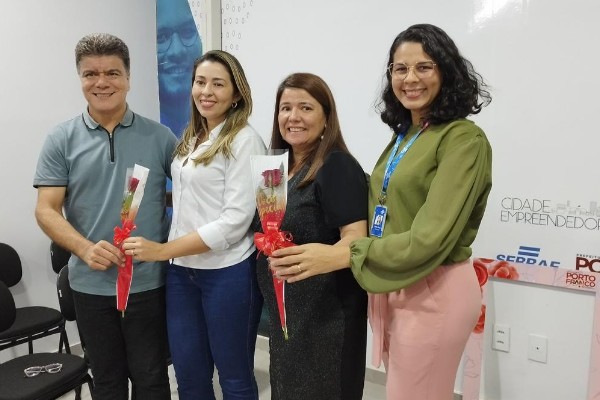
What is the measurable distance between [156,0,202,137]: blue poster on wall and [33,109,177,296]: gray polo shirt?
1.81 metres

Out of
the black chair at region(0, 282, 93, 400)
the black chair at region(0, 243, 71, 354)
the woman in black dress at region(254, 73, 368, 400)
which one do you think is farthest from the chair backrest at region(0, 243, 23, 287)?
the woman in black dress at region(254, 73, 368, 400)

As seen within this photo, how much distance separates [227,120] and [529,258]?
1571 mm

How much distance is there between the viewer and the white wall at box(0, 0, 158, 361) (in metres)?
2.94

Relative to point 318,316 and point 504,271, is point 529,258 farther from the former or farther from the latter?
point 318,316

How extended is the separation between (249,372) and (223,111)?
0.97 m

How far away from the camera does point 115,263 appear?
1.66 meters

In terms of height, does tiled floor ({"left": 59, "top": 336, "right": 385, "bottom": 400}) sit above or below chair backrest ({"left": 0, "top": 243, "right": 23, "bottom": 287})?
below

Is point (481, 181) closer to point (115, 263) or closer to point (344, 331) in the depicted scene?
point (344, 331)

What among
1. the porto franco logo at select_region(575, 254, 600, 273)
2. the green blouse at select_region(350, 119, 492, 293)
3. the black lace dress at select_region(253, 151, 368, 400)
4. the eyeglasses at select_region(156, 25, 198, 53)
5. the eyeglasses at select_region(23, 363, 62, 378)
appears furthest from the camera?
the eyeglasses at select_region(156, 25, 198, 53)

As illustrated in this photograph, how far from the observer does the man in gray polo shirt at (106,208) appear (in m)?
1.75

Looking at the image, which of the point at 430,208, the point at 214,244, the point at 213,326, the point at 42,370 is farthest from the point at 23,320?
the point at 430,208

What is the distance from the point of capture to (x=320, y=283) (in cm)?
146

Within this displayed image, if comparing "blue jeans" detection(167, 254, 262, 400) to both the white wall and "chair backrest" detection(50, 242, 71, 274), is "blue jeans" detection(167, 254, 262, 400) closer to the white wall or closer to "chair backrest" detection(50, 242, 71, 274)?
"chair backrest" detection(50, 242, 71, 274)

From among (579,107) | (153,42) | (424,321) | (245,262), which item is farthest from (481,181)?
(153,42)
